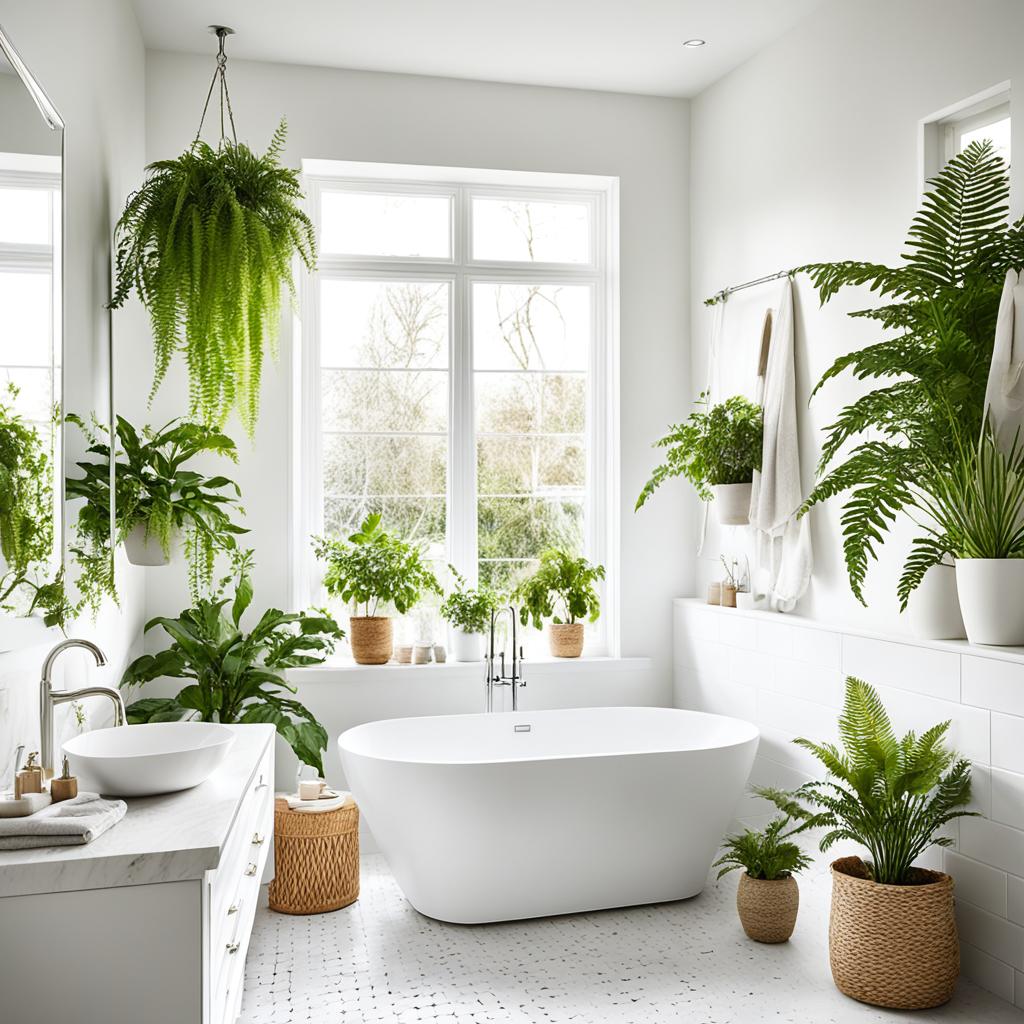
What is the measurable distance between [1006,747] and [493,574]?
7.85 feet

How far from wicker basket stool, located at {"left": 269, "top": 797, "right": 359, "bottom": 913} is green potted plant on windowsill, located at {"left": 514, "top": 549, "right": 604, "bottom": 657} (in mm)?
1314

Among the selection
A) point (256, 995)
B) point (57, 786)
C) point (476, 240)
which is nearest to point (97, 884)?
point (57, 786)

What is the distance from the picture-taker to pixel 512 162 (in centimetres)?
448

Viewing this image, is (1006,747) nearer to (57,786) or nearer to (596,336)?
(57,786)

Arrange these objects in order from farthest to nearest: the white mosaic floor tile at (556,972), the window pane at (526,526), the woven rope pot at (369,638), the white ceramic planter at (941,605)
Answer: the window pane at (526,526), the woven rope pot at (369,638), the white ceramic planter at (941,605), the white mosaic floor tile at (556,972)

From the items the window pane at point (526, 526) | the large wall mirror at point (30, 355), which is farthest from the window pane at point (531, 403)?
the large wall mirror at point (30, 355)

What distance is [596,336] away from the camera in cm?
478

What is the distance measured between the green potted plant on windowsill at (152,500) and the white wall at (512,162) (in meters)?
0.71

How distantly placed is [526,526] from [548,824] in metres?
1.68

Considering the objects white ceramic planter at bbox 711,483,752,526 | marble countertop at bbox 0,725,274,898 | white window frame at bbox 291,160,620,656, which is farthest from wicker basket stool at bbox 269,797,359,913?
white ceramic planter at bbox 711,483,752,526

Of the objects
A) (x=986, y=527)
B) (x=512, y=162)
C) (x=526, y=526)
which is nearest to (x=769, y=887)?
(x=986, y=527)

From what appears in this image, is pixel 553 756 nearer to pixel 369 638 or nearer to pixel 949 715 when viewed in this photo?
pixel 369 638

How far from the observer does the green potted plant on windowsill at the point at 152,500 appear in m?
2.85

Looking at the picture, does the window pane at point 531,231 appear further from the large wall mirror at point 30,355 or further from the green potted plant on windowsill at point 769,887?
the green potted plant on windowsill at point 769,887
